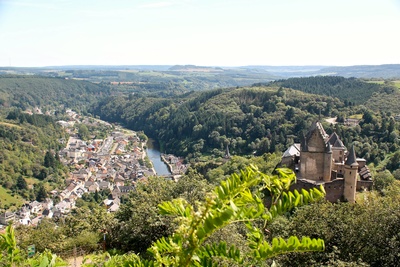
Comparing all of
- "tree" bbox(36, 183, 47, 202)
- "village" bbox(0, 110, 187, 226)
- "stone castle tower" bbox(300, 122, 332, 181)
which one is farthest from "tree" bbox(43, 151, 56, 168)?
"stone castle tower" bbox(300, 122, 332, 181)

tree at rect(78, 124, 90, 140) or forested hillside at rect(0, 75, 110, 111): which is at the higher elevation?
forested hillside at rect(0, 75, 110, 111)

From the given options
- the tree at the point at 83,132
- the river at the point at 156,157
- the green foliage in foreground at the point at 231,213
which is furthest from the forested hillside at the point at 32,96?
the green foliage in foreground at the point at 231,213

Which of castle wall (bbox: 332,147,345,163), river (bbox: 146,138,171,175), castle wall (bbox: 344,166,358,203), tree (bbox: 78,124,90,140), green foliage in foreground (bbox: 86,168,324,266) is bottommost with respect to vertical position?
river (bbox: 146,138,171,175)

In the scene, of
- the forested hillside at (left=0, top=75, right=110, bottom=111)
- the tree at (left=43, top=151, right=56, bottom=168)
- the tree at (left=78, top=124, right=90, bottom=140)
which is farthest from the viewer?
the forested hillside at (left=0, top=75, right=110, bottom=111)

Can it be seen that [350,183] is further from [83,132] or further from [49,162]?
[83,132]

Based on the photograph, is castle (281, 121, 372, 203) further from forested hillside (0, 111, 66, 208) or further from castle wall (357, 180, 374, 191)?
forested hillside (0, 111, 66, 208)

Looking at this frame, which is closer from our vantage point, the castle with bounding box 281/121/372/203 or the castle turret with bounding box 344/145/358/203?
the castle turret with bounding box 344/145/358/203

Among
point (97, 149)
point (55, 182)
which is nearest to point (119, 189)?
point (55, 182)
